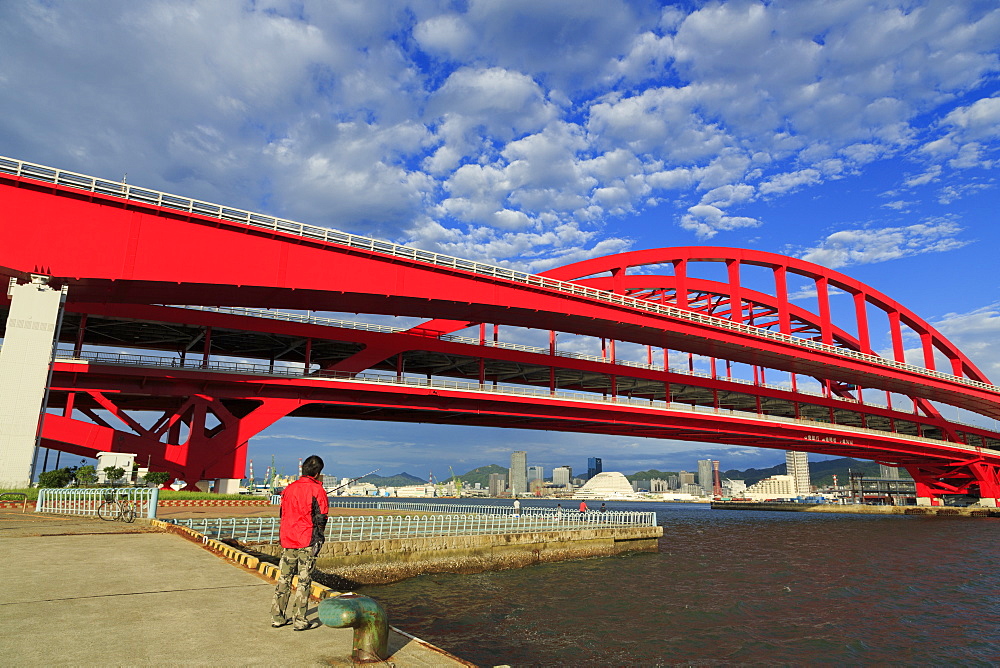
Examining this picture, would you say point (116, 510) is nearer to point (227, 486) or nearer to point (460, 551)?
point (460, 551)

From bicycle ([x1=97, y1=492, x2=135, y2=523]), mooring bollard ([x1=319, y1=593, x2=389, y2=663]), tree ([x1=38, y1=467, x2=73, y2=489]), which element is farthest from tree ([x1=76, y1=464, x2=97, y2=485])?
mooring bollard ([x1=319, y1=593, x2=389, y2=663])

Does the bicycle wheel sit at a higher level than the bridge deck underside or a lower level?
lower

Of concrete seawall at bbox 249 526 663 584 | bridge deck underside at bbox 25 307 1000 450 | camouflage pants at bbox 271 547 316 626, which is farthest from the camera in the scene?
bridge deck underside at bbox 25 307 1000 450

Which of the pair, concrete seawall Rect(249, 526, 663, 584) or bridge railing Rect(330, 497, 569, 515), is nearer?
concrete seawall Rect(249, 526, 663, 584)

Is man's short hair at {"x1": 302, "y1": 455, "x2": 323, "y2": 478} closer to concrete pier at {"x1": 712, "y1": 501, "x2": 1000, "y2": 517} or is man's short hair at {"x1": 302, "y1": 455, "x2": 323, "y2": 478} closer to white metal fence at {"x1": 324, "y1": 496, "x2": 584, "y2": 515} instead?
white metal fence at {"x1": 324, "y1": 496, "x2": 584, "y2": 515}

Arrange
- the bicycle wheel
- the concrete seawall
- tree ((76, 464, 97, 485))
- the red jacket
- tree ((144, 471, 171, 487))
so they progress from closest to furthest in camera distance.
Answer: the red jacket → the concrete seawall → the bicycle wheel → tree ((76, 464, 97, 485)) → tree ((144, 471, 171, 487))

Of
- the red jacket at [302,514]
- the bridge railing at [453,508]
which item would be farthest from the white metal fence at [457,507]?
the red jacket at [302,514]

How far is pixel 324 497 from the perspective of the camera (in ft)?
25.0

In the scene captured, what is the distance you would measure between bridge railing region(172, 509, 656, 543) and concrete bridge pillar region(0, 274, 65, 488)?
9.95m

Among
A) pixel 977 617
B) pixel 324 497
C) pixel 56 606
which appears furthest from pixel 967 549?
pixel 56 606

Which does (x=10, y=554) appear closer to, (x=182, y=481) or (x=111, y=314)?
(x=182, y=481)

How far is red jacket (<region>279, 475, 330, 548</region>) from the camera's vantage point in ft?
24.3

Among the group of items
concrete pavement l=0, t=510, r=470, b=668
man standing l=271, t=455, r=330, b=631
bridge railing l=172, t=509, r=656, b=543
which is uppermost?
man standing l=271, t=455, r=330, b=631

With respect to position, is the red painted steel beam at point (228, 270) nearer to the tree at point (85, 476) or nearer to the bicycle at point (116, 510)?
the tree at point (85, 476)
